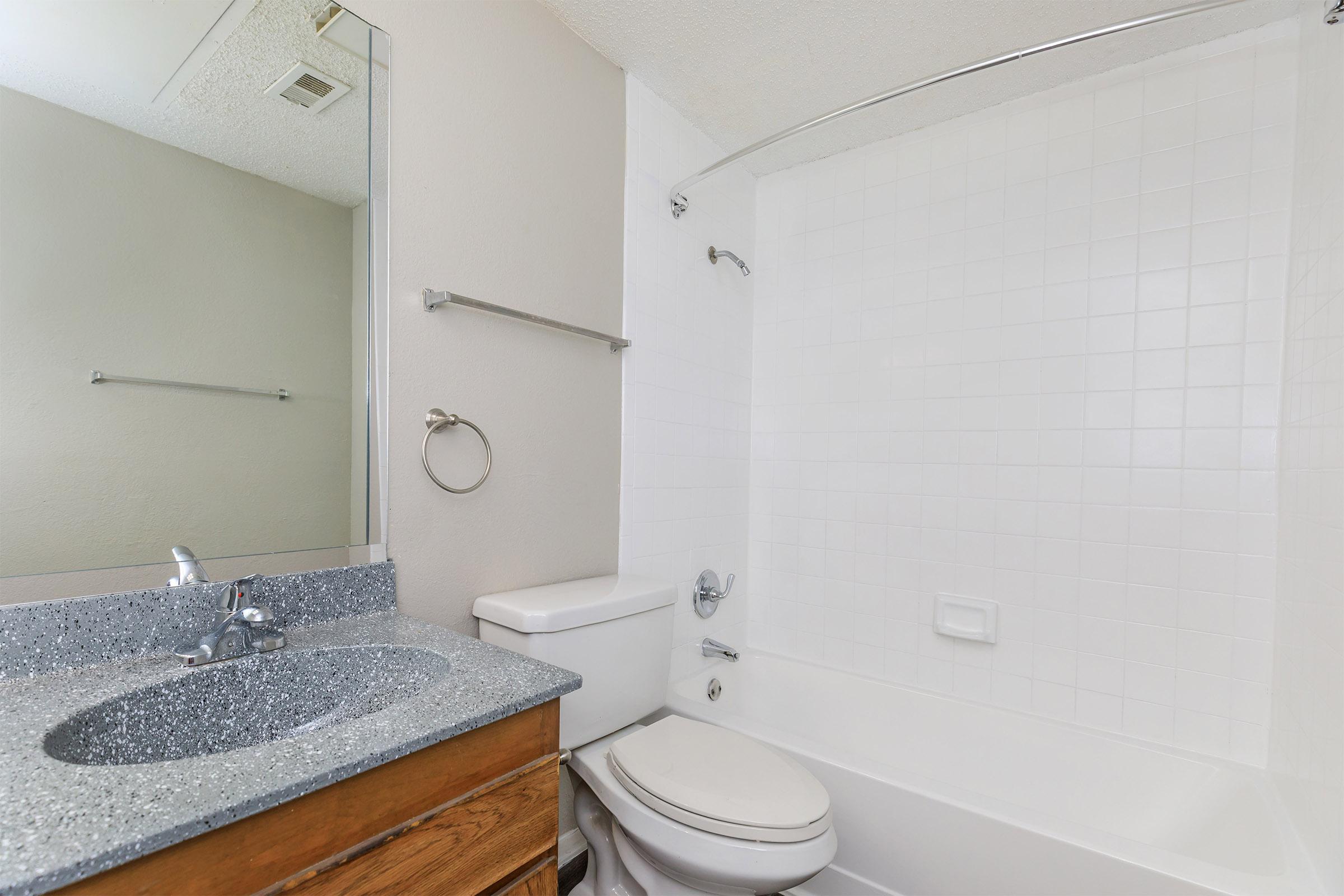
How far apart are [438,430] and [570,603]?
485 millimetres

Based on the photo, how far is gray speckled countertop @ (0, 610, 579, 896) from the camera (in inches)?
21.0

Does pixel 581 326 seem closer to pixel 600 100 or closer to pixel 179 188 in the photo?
pixel 600 100

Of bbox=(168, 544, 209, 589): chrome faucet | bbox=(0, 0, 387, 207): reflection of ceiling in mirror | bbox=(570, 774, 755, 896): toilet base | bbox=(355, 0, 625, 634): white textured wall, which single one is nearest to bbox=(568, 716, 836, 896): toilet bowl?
bbox=(570, 774, 755, 896): toilet base

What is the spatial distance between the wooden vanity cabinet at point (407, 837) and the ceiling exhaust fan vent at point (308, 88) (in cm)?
119

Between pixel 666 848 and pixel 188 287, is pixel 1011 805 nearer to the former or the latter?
pixel 666 848

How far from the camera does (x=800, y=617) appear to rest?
7.99ft

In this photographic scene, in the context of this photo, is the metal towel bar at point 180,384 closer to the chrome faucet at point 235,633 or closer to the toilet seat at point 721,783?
the chrome faucet at point 235,633

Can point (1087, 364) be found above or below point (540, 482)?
above

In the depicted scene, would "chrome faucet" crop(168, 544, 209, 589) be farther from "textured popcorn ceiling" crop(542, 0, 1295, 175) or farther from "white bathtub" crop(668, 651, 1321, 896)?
"textured popcorn ceiling" crop(542, 0, 1295, 175)

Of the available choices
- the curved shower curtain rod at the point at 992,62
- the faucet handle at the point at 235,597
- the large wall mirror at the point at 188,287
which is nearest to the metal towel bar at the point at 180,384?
the large wall mirror at the point at 188,287

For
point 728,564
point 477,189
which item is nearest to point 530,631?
point 477,189

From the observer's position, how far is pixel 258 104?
3.93 ft

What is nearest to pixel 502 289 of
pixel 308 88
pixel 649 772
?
pixel 308 88

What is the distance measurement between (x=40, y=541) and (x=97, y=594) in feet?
0.34
